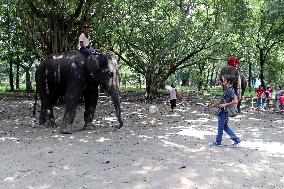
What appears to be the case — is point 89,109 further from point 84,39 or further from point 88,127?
point 84,39

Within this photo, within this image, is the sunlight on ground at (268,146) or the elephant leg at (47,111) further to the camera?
the elephant leg at (47,111)

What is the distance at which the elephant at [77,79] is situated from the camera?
485 inches

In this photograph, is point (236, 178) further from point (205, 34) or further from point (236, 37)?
point (236, 37)

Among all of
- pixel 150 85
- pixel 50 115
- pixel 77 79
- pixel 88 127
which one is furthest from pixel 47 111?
pixel 150 85

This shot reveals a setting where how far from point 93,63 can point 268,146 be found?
5469 millimetres

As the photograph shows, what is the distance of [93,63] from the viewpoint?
12.3m

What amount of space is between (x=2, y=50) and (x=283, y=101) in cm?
2694

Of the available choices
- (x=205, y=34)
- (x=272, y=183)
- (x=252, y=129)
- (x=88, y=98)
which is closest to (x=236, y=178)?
(x=272, y=183)

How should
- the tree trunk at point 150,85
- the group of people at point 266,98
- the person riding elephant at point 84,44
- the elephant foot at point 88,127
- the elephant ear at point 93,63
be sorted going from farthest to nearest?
the tree trunk at point 150,85 → the group of people at point 266,98 → the elephant foot at point 88,127 → the person riding elephant at point 84,44 → the elephant ear at point 93,63

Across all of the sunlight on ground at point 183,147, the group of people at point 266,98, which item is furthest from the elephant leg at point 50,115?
the group of people at point 266,98

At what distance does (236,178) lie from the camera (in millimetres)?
7027

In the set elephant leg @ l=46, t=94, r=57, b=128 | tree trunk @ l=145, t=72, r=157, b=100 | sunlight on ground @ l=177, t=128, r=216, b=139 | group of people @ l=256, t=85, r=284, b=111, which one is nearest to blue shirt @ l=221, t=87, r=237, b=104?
sunlight on ground @ l=177, t=128, r=216, b=139

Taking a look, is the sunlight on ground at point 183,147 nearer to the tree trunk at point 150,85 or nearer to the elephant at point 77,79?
the elephant at point 77,79

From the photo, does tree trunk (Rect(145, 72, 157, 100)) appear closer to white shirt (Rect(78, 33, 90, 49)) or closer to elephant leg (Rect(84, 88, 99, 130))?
elephant leg (Rect(84, 88, 99, 130))
